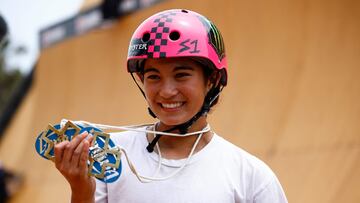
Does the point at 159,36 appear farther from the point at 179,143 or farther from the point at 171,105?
the point at 179,143

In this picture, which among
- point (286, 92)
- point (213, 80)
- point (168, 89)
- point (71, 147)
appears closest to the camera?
point (71, 147)

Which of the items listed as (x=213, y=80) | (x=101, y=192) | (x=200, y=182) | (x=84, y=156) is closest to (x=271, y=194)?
(x=200, y=182)

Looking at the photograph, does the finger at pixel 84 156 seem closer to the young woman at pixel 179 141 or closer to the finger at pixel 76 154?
the finger at pixel 76 154

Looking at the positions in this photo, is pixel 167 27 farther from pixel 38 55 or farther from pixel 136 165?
pixel 38 55

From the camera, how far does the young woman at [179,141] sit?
9.61ft

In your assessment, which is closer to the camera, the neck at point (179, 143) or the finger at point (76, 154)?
the finger at point (76, 154)

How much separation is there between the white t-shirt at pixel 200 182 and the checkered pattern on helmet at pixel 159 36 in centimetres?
39

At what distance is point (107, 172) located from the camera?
277 centimetres

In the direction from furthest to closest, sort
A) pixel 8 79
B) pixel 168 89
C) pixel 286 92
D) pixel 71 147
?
pixel 8 79
pixel 286 92
pixel 168 89
pixel 71 147

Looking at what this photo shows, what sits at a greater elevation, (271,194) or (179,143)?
(179,143)

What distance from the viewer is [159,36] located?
3033mm

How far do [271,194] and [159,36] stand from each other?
0.76 m

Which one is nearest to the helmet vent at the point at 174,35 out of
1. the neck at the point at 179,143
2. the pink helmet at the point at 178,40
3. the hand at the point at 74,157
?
the pink helmet at the point at 178,40

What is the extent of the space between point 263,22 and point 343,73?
199cm
